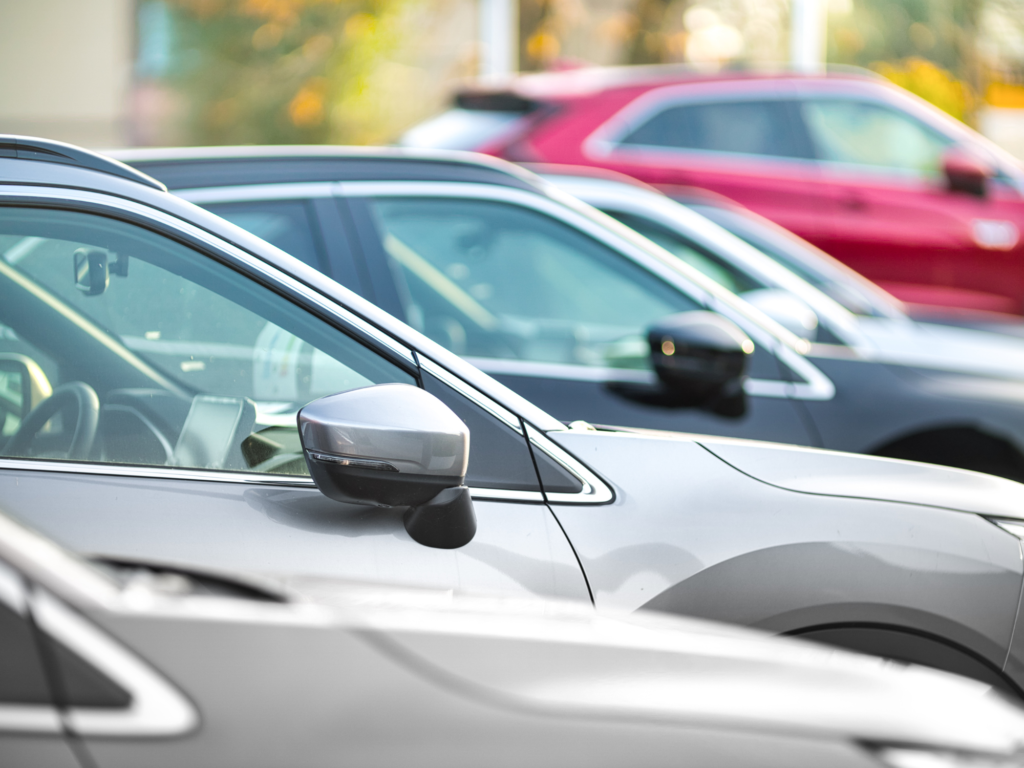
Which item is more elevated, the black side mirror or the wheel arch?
the black side mirror

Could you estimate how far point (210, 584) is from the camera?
130cm

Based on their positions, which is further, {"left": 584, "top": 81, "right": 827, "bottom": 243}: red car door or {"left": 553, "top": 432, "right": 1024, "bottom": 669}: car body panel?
{"left": 584, "top": 81, "right": 827, "bottom": 243}: red car door

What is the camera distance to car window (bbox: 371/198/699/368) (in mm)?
3324

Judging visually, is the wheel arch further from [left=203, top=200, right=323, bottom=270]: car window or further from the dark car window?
[left=203, top=200, right=323, bottom=270]: car window

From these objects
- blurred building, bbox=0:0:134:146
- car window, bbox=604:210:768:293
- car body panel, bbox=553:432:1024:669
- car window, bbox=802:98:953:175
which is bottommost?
car body panel, bbox=553:432:1024:669

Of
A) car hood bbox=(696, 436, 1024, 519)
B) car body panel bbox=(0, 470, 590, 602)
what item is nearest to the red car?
car hood bbox=(696, 436, 1024, 519)

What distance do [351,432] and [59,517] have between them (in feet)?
1.53

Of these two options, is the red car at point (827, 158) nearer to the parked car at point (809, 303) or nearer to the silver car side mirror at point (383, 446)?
the parked car at point (809, 303)

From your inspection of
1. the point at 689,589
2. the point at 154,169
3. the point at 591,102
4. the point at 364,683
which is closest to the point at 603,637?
the point at 364,683

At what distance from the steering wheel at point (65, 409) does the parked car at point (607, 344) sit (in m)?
1.18

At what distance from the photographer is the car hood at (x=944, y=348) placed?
358cm

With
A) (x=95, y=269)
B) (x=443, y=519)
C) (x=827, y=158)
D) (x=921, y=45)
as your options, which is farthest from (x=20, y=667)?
(x=921, y=45)

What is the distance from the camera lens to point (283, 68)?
44.5ft

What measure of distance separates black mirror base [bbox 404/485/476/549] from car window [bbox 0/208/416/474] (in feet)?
0.81
